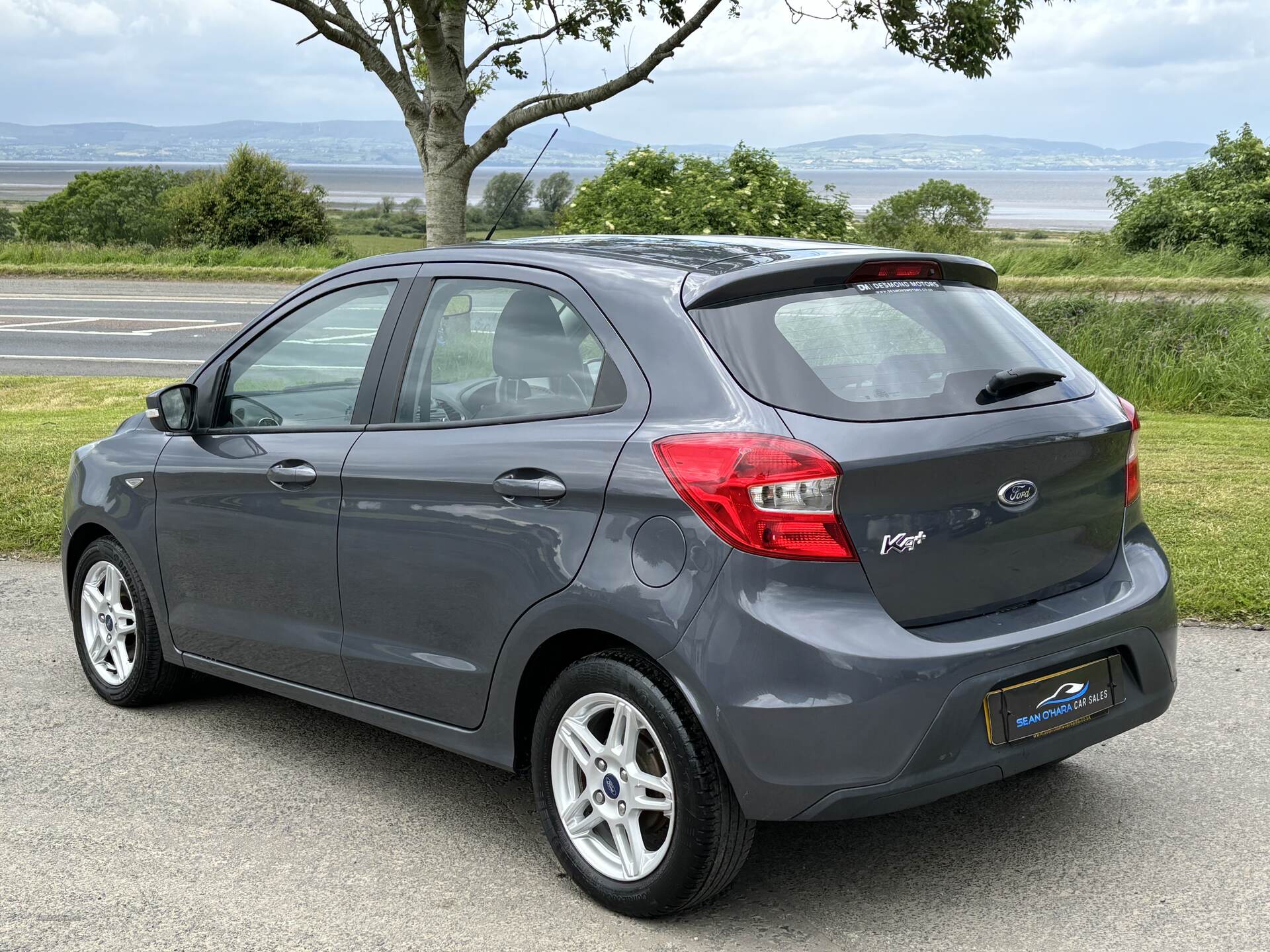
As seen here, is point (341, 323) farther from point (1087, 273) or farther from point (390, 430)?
point (1087, 273)

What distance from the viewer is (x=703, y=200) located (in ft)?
50.7

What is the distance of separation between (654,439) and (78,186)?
46.6 m

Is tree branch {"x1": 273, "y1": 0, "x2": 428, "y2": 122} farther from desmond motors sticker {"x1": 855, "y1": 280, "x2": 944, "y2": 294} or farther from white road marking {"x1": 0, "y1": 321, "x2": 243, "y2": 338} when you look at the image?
white road marking {"x1": 0, "y1": 321, "x2": 243, "y2": 338}

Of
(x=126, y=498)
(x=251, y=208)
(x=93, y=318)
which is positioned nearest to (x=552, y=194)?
(x=251, y=208)

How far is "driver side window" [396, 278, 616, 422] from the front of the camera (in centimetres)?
379

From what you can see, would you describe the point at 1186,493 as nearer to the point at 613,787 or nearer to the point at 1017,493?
the point at 1017,493

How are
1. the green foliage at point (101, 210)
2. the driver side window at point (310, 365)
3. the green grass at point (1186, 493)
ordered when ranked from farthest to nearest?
the green foliage at point (101, 210), the green grass at point (1186, 493), the driver side window at point (310, 365)

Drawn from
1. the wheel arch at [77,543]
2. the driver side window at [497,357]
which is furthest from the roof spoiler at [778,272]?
the wheel arch at [77,543]

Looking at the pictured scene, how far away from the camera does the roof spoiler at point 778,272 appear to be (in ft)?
11.7

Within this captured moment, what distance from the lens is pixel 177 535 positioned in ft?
16.0

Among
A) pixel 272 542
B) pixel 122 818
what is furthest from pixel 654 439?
pixel 122 818

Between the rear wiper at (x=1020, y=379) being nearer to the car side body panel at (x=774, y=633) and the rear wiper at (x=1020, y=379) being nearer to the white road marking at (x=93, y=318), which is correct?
the car side body panel at (x=774, y=633)

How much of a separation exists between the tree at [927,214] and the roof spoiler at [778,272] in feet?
75.2

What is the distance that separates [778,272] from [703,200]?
1213 cm
